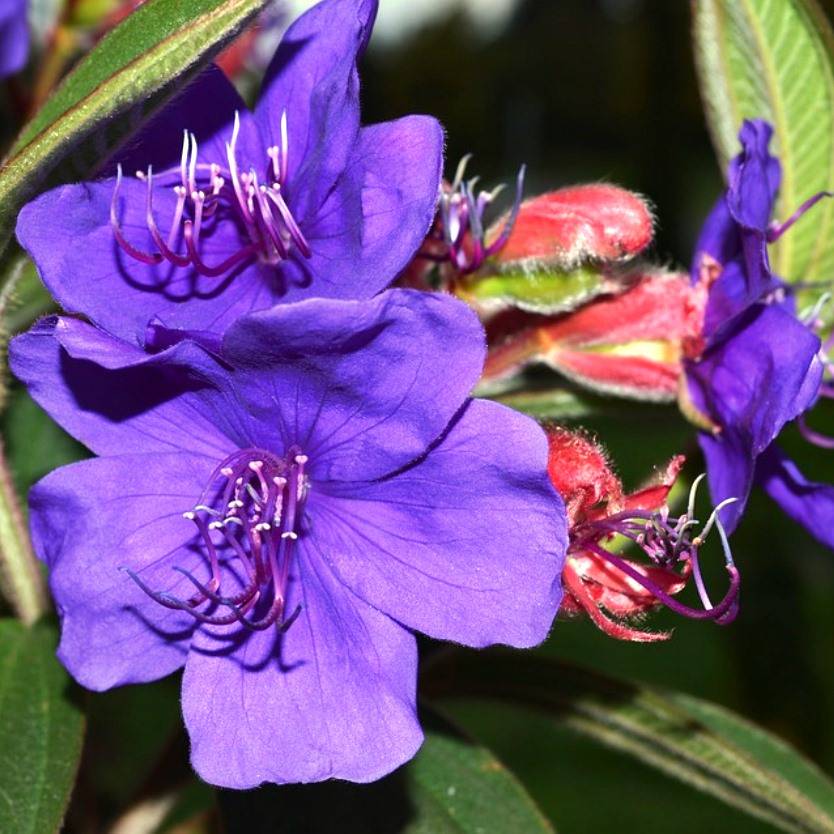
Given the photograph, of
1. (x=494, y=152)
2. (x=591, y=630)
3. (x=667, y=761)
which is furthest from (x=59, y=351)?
(x=494, y=152)

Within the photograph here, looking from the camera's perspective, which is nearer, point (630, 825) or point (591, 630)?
point (630, 825)

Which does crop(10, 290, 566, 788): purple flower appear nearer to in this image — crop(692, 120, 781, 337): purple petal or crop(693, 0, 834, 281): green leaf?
crop(692, 120, 781, 337): purple petal

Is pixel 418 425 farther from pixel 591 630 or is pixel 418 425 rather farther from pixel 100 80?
pixel 591 630

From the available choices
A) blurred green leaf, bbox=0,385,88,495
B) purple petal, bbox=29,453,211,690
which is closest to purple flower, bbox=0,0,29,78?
blurred green leaf, bbox=0,385,88,495

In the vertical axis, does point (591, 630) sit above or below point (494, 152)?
above

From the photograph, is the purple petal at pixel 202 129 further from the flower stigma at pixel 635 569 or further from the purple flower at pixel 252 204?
the flower stigma at pixel 635 569

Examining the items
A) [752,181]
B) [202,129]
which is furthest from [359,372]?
[752,181]
